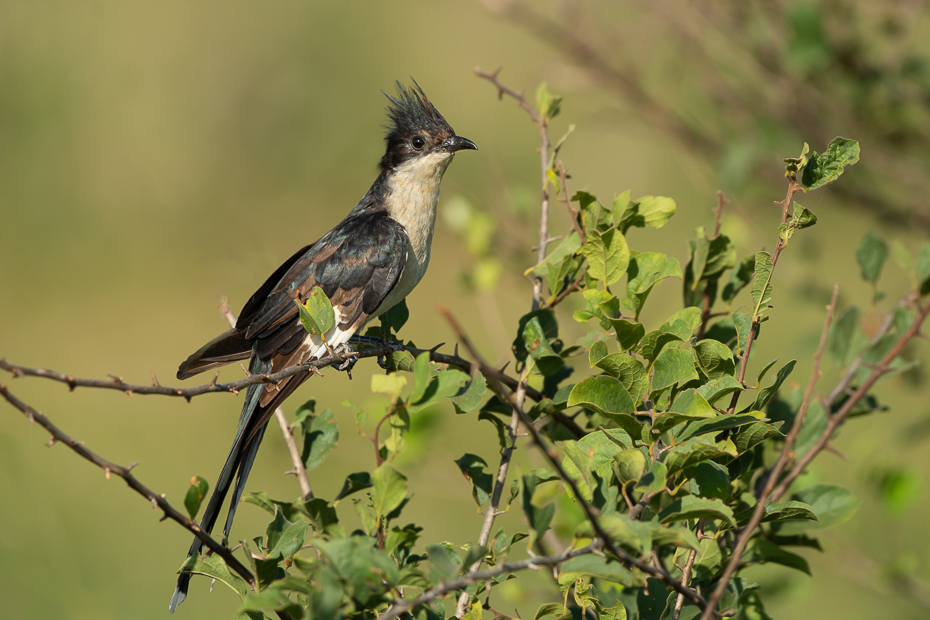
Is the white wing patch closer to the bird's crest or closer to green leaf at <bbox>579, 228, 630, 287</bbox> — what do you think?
the bird's crest

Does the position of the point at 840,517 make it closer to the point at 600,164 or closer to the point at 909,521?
the point at 909,521

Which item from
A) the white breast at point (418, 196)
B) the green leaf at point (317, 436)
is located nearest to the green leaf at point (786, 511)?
the green leaf at point (317, 436)

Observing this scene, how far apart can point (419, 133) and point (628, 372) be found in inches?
104

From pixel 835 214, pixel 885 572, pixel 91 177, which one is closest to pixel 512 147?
pixel 835 214

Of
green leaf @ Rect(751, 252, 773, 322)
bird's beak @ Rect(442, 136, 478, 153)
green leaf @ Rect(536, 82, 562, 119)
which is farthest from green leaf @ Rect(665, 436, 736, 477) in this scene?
bird's beak @ Rect(442, 136, 478, 153)

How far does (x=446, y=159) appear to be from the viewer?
4059mm

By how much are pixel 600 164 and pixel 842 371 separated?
24.6ft

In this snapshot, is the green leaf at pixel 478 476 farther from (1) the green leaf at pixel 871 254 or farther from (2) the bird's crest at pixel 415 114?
(2) the bird's crest at pixel 415 114

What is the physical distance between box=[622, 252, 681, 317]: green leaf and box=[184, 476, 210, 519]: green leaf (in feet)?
3.78

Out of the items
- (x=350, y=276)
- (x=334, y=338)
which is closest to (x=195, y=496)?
(x=334, y=338)

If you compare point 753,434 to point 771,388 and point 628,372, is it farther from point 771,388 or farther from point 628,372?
point 628,372

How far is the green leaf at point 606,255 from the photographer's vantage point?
6.75 feet

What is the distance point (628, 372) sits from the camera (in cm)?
180

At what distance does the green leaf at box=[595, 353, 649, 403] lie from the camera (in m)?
1.77
